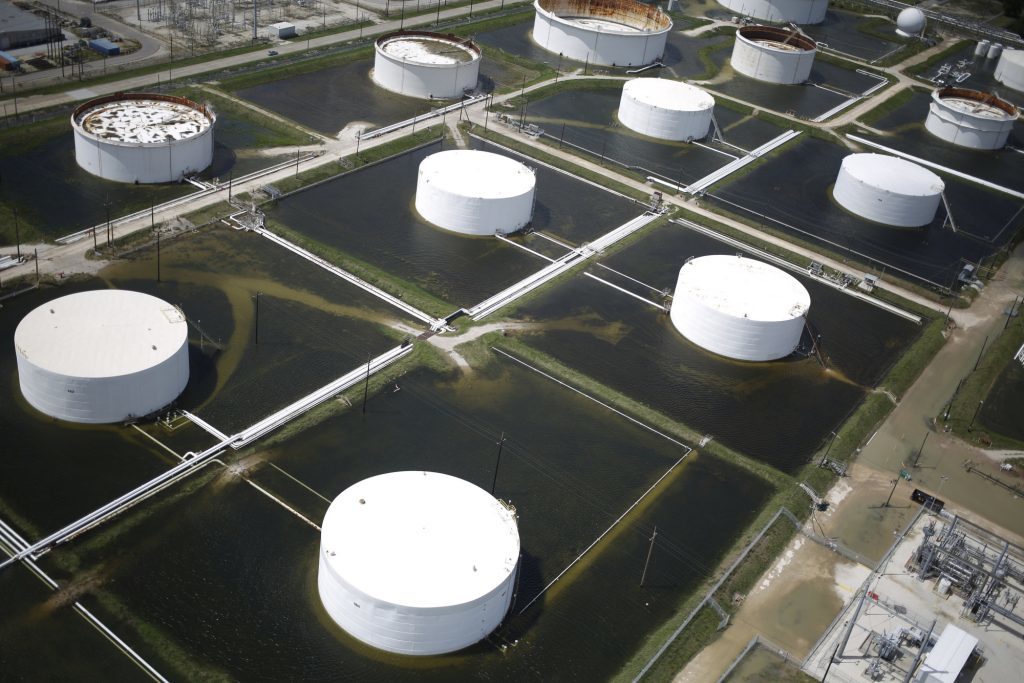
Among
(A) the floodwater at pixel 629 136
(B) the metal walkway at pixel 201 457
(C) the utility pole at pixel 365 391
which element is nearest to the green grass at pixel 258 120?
(A) the floodwater at pixel 629 136

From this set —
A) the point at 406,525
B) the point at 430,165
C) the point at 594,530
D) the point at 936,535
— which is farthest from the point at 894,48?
the point at 406,525

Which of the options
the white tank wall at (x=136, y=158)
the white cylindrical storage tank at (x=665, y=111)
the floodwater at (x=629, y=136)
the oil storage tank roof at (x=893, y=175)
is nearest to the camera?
the white tank wall at (x=136, y=158)

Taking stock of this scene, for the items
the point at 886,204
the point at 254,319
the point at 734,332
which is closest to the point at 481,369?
the point at 254,319

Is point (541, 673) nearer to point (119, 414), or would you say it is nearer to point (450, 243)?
point (119, 414)

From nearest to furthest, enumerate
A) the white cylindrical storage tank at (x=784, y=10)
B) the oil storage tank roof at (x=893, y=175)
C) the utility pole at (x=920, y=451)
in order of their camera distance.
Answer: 1. the utility pole at (x=920, y=451)
2. the oil storage tank roof at (x=893, y=175)
3. the white cylindrical storage tank at (x=784, y=10)

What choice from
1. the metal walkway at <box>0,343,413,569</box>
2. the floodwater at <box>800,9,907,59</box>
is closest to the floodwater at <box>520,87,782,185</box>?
the floodwater at <box>800,9,907,59</box>

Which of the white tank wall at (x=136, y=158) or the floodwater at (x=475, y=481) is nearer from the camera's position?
the floodwater at (x=475, y=481)

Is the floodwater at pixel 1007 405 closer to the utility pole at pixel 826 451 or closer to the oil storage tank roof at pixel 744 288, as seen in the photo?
the utility pole at pixel 826 451
